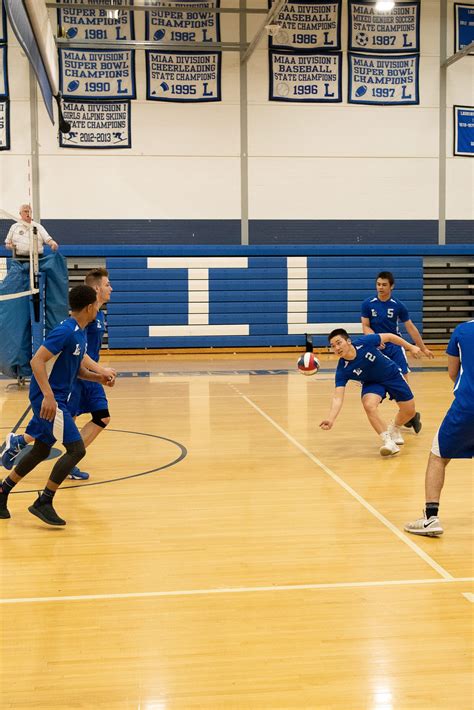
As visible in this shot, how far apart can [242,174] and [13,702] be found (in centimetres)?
1643

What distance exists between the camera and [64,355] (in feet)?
18.0

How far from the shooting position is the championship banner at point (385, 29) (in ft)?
62.0

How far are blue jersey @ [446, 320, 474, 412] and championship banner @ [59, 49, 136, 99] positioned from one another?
14826 mm

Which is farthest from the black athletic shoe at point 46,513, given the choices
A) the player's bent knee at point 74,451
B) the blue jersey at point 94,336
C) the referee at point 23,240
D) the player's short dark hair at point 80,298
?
the referee at point 23,240

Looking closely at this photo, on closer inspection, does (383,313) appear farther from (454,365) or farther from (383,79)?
(383,79)

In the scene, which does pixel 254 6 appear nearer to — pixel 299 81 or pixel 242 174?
pixel 299 81

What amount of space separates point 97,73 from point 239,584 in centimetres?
1587

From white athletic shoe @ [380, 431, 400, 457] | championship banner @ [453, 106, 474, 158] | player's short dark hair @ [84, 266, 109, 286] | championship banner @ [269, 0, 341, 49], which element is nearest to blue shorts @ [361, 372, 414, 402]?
white athletic shoe @ [380, 431, 400, 457]

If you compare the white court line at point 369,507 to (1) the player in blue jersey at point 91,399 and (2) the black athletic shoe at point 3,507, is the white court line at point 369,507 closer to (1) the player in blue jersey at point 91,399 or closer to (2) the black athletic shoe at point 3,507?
(1) the player in blue jersey at point 91,399

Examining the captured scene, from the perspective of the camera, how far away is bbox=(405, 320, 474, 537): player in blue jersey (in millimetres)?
4816

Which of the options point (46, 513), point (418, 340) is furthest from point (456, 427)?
point (418, 340)

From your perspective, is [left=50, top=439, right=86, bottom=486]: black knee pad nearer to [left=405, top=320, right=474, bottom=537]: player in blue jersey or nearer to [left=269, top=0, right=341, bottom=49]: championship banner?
[left=405, top=320, right=474, bottom=537]: player in blue jersey

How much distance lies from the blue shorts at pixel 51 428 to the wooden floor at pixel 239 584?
22.6 inches

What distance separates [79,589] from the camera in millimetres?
4262
